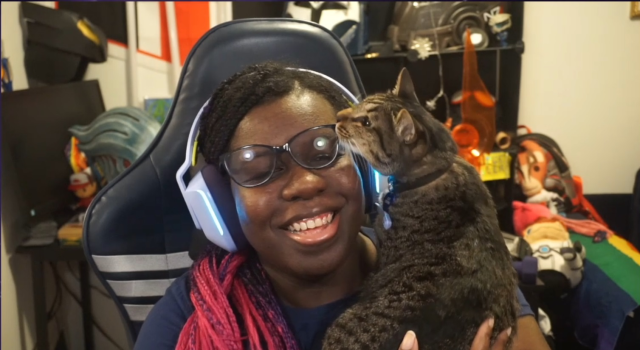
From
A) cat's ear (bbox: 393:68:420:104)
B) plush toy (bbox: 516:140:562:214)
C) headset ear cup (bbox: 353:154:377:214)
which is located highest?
cat's ear (bbox: 393:68:420:104)

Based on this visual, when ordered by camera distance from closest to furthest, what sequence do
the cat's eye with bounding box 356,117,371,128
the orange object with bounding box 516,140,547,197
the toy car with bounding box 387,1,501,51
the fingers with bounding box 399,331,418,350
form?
1. the fingers with bounding box 399,331,418,350
2. the cat's eye with bounding box 356,117,371,128
3. the orange object with bounding box 516,140,547,197
4. the toy car with bounding box 387,1,501,51

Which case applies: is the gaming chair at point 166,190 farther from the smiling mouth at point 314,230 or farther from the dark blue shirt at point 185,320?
the smiling mouth at point 314,230

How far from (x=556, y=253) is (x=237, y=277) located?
0.85m

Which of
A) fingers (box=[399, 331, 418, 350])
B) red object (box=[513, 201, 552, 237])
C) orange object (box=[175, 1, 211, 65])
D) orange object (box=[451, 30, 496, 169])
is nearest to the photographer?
fingers (box=[399, 331, 418, 350])

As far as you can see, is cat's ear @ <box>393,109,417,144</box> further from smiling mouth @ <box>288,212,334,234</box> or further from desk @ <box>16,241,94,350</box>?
desk @ <box>16,241,94,350</box>

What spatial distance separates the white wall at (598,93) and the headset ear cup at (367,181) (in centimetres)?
37

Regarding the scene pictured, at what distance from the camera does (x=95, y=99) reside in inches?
73.9

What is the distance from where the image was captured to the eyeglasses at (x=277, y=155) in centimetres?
81

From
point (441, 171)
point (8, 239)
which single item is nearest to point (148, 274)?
point (8, 239)

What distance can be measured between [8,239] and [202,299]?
0.56 meters

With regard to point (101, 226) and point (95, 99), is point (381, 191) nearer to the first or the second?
point (101, 226)

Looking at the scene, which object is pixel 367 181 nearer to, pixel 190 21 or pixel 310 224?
pixel 310 224

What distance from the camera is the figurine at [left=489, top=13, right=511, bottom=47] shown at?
1.53m

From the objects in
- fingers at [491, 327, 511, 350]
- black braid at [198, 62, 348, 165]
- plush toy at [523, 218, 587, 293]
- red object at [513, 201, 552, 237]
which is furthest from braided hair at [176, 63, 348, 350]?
red object at [513, 201, 552, 237]
